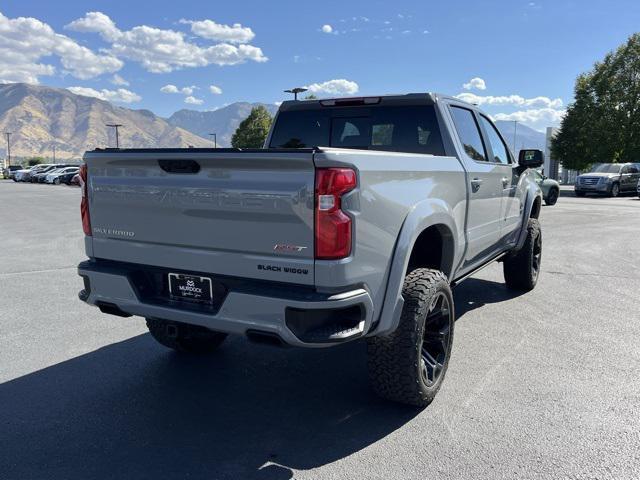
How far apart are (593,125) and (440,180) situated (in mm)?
47034

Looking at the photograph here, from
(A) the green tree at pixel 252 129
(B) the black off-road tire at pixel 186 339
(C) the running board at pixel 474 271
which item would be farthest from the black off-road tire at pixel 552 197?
(A) the green tree at pixel 252 129

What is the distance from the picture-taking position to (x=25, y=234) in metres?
11.3

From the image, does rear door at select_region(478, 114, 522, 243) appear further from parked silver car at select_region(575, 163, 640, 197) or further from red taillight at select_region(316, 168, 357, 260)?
parked silver car at select_region(575, 163, 640, 197)

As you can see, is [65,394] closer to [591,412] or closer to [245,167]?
[245,167]

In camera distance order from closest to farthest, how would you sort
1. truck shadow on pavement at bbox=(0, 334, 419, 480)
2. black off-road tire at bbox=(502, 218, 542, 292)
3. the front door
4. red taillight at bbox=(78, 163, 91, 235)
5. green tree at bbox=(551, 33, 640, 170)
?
truck shadow on pavement at bbox=(0, 334, 419, 480)
red taillight at bbox=(78, 163, 91, 235)
black off-road tire at bbox=(502, 218, 542, 292)
the front door
green tree at bbox=(551, 33, 640, 170)

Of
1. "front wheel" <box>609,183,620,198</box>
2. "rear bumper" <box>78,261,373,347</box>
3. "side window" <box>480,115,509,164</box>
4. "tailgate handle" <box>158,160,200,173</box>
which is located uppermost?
"side window" <box>480,115,509,164</box>

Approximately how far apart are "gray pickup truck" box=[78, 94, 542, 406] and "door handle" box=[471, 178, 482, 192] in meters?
Result: 0.05

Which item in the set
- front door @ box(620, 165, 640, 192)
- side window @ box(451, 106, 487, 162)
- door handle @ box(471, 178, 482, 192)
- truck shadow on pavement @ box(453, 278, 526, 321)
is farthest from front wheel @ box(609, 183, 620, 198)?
door handle @ box(471, 178, 482, 192)

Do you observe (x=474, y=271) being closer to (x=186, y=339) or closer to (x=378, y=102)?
(x=378, y=102)

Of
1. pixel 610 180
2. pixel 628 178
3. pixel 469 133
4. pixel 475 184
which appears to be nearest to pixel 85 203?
pixel 475 184

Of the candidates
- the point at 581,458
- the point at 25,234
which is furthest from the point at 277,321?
the point at 25,234

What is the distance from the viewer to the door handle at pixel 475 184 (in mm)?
4176

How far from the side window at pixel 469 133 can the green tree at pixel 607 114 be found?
44704 mm

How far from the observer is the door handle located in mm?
4176
